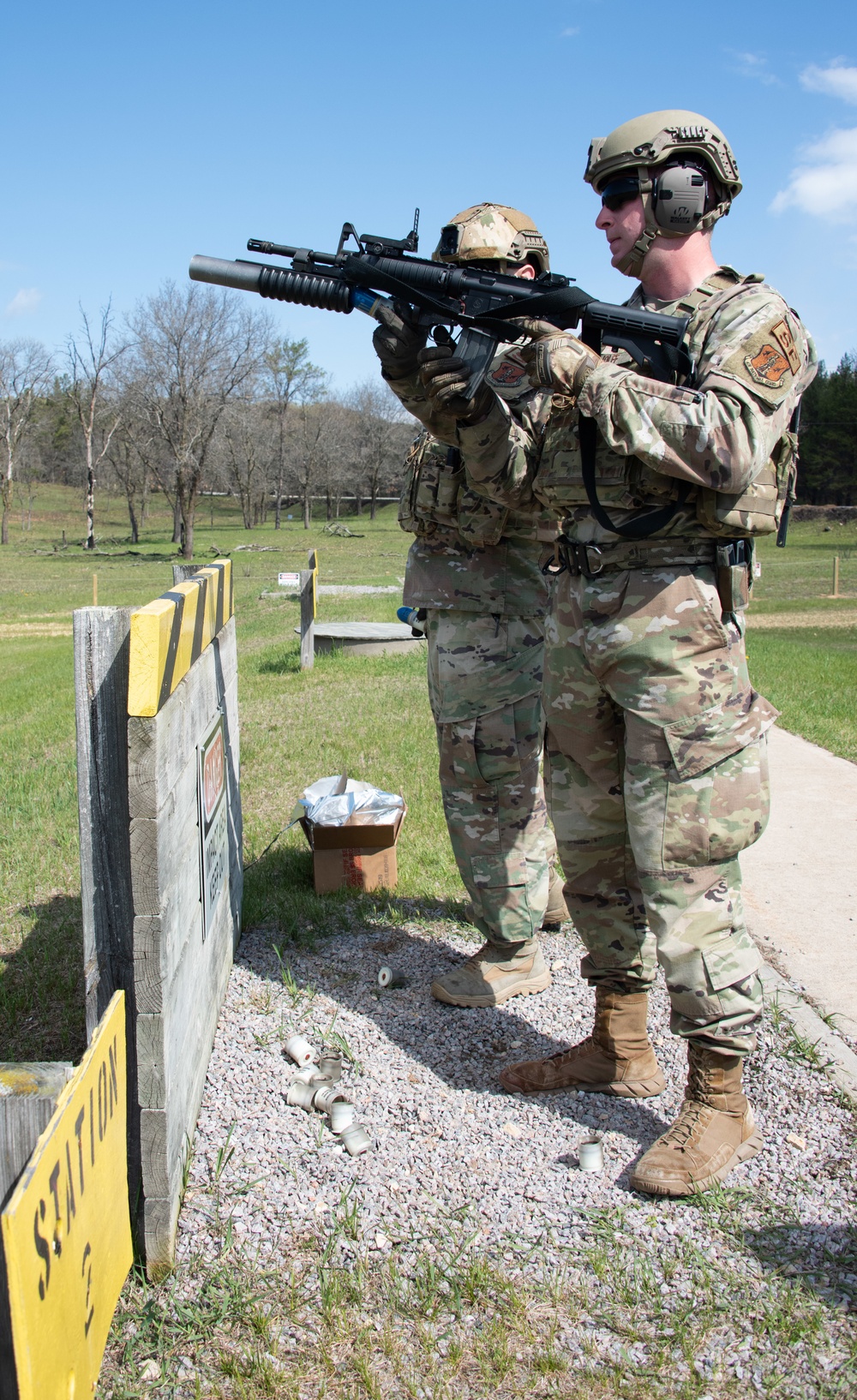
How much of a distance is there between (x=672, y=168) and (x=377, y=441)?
68994 millimetres

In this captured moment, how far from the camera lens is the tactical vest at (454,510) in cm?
358

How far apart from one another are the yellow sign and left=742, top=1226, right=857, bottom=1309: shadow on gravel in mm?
1482

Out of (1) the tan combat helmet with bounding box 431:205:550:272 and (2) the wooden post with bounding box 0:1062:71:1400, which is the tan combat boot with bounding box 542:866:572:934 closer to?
(1) the tan combat helmet with bounding box 431:205:550:272

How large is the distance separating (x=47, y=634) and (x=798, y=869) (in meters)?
14.4

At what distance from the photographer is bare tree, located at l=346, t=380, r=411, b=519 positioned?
6981 cm

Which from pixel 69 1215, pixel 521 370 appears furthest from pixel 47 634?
pixel 69 1215

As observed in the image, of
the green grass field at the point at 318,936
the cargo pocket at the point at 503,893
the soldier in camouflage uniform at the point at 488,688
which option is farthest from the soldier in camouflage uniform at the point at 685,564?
the cargo pocket at the point at 503,893

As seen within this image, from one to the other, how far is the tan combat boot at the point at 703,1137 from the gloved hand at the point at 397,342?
218 cm

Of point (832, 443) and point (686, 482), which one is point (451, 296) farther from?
point (832, 443)

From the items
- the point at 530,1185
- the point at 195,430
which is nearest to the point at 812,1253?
the point at 530,1185

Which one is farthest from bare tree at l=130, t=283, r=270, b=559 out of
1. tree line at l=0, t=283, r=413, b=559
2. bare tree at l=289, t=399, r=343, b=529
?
bare tree at l=289, t=399, r=343, b=529

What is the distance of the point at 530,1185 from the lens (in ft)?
8.87

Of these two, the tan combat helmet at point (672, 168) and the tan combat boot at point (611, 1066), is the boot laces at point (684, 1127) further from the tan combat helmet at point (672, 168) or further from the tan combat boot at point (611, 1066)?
the tan combat helmet at point (672, 168)

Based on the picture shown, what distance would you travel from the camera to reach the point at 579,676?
293 centimetres
